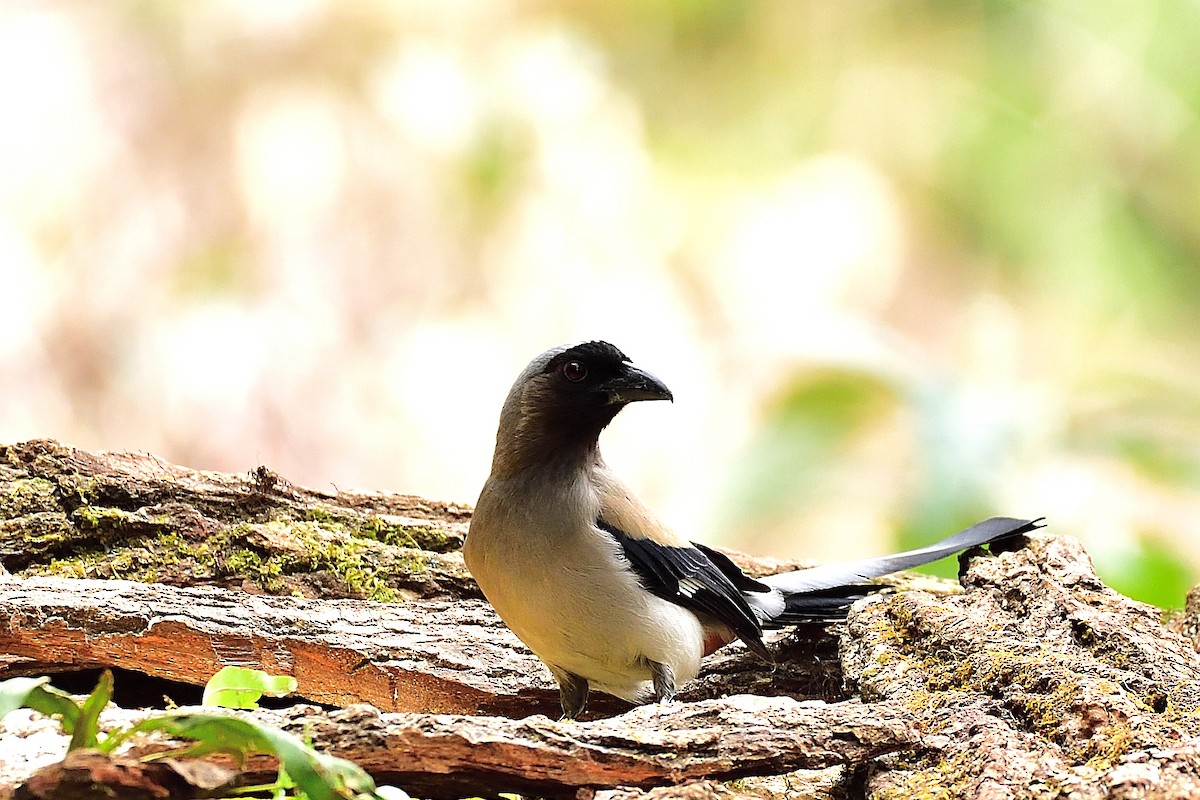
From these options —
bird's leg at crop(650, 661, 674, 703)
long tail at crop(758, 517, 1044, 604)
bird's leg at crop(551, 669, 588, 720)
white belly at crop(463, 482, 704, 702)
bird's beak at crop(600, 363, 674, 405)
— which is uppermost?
bird's beak at crop(600, 363, 674, 405)

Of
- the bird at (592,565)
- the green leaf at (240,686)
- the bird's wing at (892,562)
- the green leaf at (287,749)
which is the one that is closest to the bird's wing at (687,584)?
the bird at (592,565)

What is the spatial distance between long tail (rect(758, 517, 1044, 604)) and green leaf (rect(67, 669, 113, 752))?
2.12 meters

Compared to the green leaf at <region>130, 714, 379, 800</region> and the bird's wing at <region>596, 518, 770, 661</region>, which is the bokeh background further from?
the green leaf at <region>130, 714, 379, 800</region>

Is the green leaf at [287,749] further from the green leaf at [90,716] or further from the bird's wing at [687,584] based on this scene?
the bird's wing at [687,584]

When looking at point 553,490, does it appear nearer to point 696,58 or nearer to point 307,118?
point 307,118

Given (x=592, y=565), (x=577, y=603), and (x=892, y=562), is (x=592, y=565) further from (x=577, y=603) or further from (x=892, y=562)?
(x=892, y=562)

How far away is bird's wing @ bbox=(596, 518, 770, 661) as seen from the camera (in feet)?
9.84

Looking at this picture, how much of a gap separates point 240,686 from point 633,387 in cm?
134

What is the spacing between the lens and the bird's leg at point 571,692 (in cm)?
302

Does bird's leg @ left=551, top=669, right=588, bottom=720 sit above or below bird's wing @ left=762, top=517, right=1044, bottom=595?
below

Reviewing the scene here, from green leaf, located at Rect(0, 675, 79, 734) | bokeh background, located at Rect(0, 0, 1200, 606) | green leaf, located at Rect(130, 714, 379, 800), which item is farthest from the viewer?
bokeh background, located at Rect(0, 0, 1200, 606)

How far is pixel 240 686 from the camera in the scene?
2148 millimetres

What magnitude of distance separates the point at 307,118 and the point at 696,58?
2471mm

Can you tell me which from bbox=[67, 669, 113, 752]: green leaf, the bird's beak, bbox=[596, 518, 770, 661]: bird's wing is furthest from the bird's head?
bbox=[67, 669, 113, 752]: green leaf
